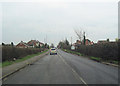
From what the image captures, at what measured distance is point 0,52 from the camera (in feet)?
53.4

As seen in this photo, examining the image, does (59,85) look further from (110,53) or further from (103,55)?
(103,55)

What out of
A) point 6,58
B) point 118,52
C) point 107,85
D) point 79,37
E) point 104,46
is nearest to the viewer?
point 107,85

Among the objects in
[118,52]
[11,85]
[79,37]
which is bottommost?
[11,85]

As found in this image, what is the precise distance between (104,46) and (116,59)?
327cm

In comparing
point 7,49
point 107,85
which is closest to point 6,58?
point 7,49

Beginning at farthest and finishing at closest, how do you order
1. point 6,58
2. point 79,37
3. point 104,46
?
point 79,37 → point 104,46 → point 6,58

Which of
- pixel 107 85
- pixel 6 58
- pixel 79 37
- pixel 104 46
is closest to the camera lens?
pixel 107 85

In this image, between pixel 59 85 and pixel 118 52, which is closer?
pixel 59 85

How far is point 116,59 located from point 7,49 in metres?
14.2

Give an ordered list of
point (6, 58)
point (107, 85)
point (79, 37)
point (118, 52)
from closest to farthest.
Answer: point (107, 85), point (118, 52), point (6, 58), point (79, 37)

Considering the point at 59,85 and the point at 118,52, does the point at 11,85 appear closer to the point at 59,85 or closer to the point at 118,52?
the point at 59,85

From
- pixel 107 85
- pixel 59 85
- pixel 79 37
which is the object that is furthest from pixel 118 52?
pixel 79 37

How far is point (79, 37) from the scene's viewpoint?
170ft

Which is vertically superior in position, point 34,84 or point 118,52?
point 118,52
